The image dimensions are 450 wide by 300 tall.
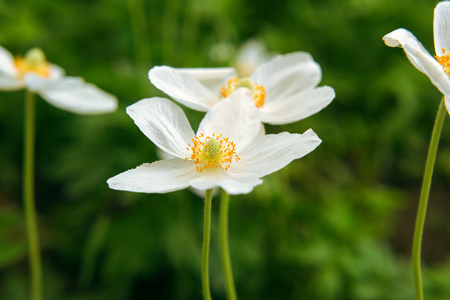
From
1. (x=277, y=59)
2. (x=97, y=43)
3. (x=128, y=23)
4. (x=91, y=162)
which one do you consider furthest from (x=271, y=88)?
(x=97, y=43)

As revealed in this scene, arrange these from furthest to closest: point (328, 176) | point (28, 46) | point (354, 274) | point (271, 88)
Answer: point (328, 176) < point (28, 46) < point (354, 274) < point (271, 88)

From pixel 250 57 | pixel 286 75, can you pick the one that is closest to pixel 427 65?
pixel 286 75

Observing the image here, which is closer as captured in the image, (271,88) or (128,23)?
(271,88)

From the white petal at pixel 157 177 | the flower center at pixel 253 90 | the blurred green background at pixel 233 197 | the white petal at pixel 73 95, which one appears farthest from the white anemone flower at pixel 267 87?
the blurred green background at pixel 233 197

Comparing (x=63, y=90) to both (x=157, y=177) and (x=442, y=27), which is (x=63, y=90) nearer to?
(x=157, y=177)

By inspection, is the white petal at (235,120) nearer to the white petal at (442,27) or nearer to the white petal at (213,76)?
the white petal at (213,76)

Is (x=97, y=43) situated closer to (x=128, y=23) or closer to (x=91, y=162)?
(x=128, y=23)
